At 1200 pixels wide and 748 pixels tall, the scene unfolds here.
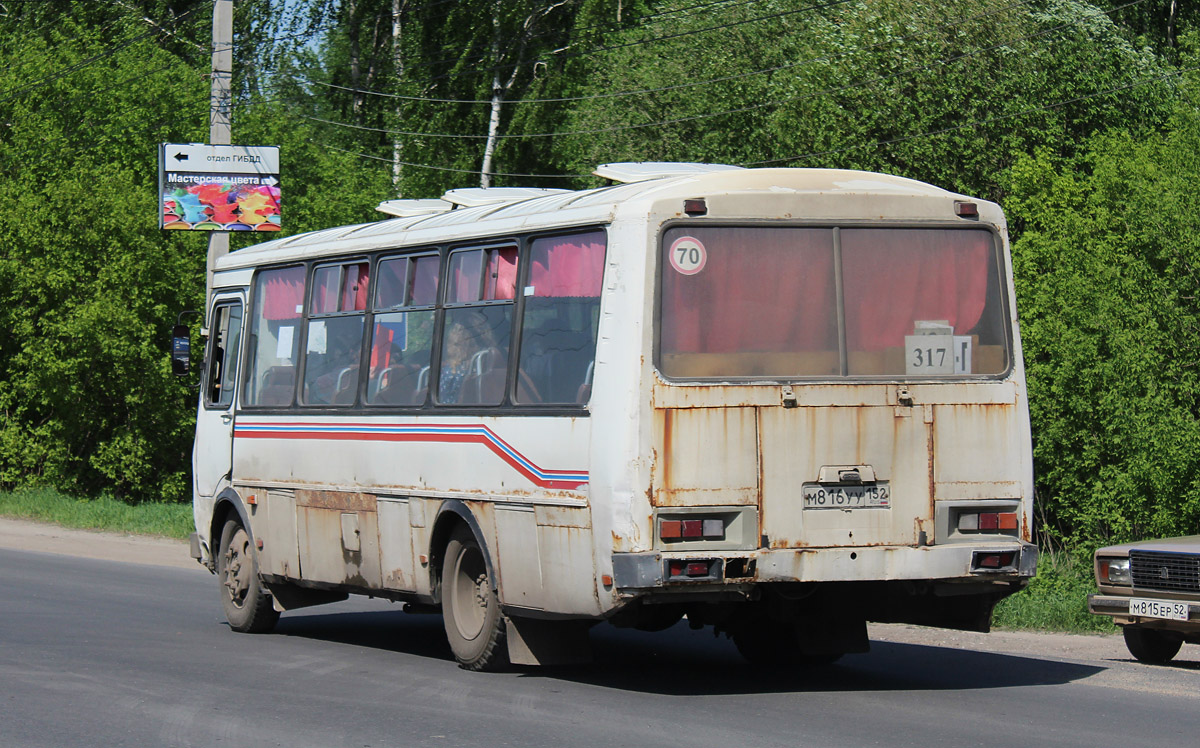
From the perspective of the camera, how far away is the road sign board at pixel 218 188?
26516 millimetres

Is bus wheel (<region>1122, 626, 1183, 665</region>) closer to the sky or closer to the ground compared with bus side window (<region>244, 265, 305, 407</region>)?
closer to the ground

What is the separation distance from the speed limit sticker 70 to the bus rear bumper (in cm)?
157

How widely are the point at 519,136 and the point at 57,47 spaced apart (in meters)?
12.5

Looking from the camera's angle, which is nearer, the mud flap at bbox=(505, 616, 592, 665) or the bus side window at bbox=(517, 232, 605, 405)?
the bus side window at bbox=(517, 232, 605, 405)

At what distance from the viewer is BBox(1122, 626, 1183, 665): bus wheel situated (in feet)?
40.3

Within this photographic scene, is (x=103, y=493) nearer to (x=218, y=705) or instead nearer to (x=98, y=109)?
(x=98, y=109)

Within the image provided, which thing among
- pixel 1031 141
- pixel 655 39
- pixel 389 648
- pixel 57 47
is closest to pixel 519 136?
pixel 655 39

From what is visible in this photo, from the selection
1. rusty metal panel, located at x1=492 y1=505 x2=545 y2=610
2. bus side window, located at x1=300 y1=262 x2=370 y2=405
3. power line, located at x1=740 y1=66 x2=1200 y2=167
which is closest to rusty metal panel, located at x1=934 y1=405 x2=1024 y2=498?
rusty metal panel, located at x1=492 y1=505 x2=545 y2=610

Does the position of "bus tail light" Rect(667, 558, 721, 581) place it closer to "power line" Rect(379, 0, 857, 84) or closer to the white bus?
the white bus

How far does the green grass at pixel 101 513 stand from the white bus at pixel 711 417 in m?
15.6

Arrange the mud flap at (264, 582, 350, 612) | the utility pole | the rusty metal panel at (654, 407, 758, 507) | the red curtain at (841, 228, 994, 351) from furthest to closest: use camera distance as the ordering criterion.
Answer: the utility pole < the mud flap at (264, 582, 350, 612) < the red curtain at (841, 228, 994, 351) < the rusty metal panel at (654, 407, 758, 507)

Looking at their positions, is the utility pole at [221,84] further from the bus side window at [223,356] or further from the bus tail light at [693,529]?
the bus tail light at [693,529]

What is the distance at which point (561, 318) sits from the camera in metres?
10.2

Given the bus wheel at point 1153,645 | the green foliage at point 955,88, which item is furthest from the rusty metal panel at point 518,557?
the green foliage at point 955,88
